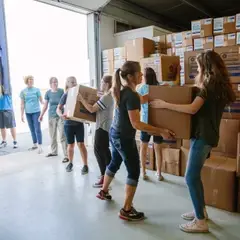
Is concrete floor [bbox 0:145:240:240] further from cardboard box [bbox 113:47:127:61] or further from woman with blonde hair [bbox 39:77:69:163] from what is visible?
cardboard box [bbox 113:47:127:61]

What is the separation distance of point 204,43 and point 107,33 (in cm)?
198

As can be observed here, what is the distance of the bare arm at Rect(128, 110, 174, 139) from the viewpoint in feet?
6.68

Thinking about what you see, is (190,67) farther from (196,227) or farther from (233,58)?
(196,227)

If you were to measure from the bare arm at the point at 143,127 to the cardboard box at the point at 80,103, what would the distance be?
1062mm

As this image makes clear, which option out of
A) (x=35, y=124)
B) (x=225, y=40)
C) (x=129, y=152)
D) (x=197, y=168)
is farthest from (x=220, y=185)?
(x=35, y=124)

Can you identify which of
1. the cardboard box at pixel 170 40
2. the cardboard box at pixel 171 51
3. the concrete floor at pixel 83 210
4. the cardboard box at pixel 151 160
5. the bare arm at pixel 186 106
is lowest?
the concrete floor at pixel 83 210

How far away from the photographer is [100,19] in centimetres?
499

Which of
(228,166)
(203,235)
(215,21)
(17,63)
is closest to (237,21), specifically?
(215,21)

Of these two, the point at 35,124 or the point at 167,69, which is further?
the point at 35,124

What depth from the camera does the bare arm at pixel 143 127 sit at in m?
2.04

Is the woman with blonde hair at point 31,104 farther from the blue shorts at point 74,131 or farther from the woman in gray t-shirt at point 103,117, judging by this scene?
the woman in gray t-shirt at point 103,117

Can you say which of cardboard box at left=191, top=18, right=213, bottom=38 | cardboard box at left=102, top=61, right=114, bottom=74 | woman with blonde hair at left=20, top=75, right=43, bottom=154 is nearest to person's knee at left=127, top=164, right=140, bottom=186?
cardboard box at left=191, top=18, right=213, bottom=38

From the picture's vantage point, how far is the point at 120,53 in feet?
15.5

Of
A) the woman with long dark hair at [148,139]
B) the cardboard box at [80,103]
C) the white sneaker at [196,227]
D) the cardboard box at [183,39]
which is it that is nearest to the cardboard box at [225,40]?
the cardboard box at [183,39]
